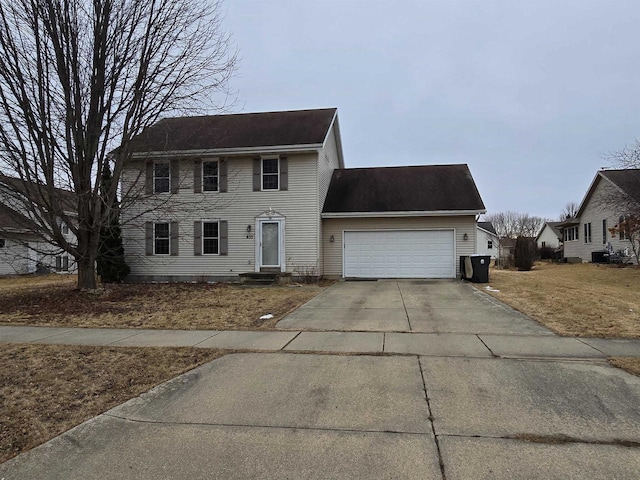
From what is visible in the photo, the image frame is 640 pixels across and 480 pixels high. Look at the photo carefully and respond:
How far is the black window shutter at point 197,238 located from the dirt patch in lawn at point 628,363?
48.7 feet

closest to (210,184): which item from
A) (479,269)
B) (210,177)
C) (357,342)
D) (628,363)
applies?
(210,177)

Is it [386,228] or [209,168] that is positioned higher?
[209,168]

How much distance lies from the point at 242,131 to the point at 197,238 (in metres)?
5.01

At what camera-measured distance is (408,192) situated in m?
18.3

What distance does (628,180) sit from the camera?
22672 mm

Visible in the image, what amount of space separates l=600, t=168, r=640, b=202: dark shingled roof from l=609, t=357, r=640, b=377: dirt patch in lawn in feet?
59.8

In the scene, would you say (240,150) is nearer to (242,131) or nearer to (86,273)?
(242,131)

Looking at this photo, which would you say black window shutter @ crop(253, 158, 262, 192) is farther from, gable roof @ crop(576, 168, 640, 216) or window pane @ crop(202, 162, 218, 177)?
gable roof @ crop(576, 168, 640, 216)

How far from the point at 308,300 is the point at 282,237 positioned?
5.89m

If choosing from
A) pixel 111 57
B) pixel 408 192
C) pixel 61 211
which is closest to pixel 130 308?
pixel 61 211

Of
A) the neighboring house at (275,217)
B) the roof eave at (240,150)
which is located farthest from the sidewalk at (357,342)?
the roof eave at (240,150)

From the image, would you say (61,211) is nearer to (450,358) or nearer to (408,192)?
(450,358)

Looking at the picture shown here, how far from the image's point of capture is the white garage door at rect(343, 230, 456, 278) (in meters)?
17.3

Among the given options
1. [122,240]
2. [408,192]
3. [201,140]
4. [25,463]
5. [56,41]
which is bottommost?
[25,463]
